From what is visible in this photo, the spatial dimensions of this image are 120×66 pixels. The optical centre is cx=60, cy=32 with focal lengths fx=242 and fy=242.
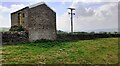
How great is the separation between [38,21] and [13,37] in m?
3.62

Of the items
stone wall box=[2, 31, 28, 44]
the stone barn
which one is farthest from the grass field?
the stone barn

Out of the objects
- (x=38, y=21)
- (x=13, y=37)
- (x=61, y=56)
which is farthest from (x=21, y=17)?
(x=61, y=56)

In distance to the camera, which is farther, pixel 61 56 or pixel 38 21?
pixel 38 21

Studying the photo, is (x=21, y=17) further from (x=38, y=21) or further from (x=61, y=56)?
(x=61, y=56)

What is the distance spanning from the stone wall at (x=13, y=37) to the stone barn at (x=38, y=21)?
792 millimetres

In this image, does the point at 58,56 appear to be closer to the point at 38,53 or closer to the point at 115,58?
the point at 38,53

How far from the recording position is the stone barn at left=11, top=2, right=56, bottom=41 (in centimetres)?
2422

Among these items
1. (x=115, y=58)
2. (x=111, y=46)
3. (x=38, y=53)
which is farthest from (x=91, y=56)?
(x=111, y=46)

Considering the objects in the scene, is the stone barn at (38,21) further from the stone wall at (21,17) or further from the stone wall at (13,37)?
the stone wall at (13,37)

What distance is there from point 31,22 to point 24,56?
29.3 feet

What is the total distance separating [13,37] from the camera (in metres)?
22.2

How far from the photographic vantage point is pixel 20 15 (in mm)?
26000

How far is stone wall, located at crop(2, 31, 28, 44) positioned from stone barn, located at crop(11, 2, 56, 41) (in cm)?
79

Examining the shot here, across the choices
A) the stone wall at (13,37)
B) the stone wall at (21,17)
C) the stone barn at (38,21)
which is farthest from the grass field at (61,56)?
the stone wall at (21,17)
